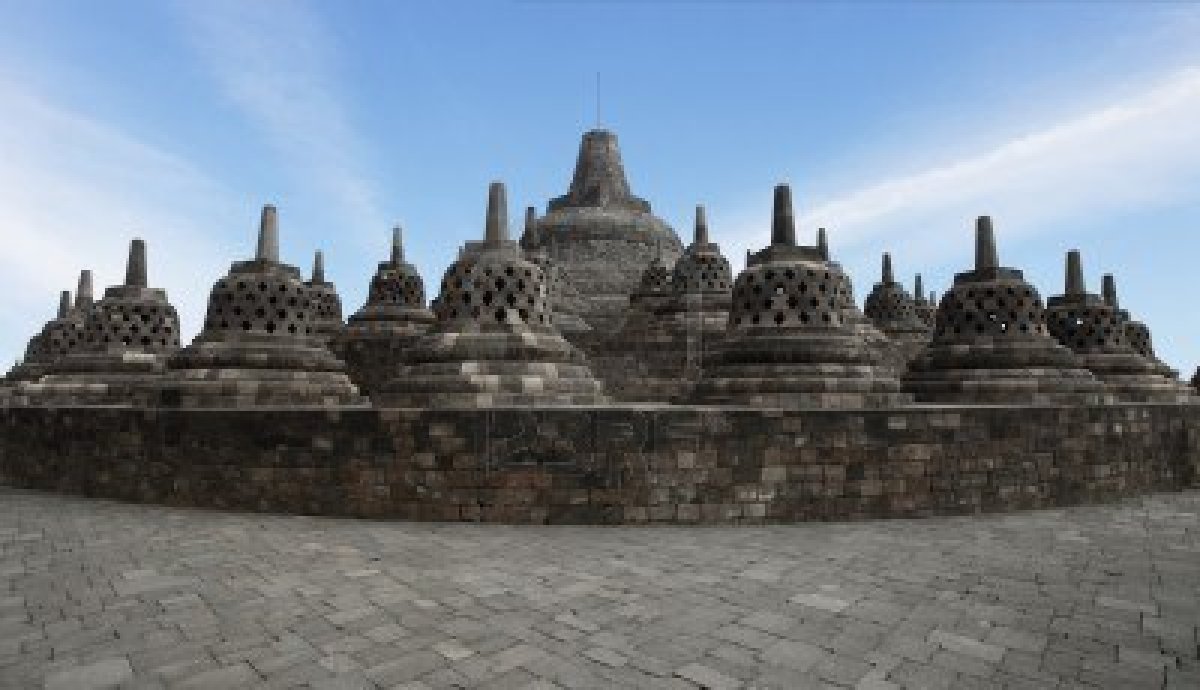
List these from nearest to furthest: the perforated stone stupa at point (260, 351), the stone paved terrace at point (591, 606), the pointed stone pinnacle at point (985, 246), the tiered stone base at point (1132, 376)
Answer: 1. the stone paved terrace at point (591, 606)
2. the perforated stone stupa at point (260, 351)
3. the pointed stone pinnacle at point (985, 246)
4. the tiered stone base at point (1132, 376)

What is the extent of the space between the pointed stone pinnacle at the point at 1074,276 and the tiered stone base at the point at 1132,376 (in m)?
1.55

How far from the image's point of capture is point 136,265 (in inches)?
541

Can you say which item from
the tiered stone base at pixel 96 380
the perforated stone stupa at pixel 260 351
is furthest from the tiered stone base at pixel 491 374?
the tiered stone base at pixel 96 380

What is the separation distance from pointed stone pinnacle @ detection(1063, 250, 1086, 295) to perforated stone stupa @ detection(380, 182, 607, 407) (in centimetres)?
1170

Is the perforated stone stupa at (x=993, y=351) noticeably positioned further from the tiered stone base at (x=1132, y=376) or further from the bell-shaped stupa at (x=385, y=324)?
the bell-shaped stupa at (x=385, y=324)

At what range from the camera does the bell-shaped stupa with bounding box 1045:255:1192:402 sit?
13.8 meters

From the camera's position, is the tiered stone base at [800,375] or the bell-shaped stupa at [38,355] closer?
the tiered stone base at [800,375]

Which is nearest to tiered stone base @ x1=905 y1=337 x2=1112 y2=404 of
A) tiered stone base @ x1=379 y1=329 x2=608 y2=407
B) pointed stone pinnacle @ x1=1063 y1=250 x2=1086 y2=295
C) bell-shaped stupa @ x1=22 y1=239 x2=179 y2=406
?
pointed stone pinnacle @ x1=1063 y1=250 x2=1086 y2=295

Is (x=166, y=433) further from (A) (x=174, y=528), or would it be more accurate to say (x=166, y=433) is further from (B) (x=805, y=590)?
(B) (x=805, y=590)

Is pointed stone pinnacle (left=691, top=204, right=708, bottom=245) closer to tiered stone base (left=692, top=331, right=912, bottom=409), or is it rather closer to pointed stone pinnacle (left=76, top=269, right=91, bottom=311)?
tiered stone base (left=692, top=331, right=912, bottom=409)

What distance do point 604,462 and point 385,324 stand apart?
12221mm

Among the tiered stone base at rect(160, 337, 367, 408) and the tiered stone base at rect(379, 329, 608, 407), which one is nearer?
the tiered stone base at rect(379, 329, 608, 407)

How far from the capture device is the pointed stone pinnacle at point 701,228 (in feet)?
60.8

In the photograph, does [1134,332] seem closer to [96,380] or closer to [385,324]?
[385,324]
